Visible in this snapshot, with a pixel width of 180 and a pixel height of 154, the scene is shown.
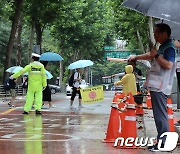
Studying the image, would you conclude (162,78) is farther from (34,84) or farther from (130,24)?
(130,24)

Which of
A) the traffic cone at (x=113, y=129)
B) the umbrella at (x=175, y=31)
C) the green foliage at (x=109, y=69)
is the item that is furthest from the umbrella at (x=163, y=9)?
the green foliage at (x=109, y=69)

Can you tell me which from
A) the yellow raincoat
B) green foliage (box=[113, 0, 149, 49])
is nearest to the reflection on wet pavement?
the yellow raincoat

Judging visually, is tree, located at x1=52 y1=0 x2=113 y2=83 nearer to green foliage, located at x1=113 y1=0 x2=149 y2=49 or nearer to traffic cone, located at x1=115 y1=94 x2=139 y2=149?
green foliage, located at x1=113 y1=0 x2=149 y2=49

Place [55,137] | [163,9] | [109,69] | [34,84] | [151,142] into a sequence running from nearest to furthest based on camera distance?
[163,9] < [151,142] < [55,137] < [34,84] < [109,69]

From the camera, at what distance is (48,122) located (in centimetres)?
1158

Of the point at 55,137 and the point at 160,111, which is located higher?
the point at 160,111

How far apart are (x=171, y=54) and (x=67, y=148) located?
82.0 inches

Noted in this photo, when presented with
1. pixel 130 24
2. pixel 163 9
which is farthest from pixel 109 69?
pixel 163 9

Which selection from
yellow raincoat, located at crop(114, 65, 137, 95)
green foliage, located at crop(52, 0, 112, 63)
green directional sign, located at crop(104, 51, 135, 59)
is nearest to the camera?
yellow raincoat, located at crop(114, 65, 137, 95)

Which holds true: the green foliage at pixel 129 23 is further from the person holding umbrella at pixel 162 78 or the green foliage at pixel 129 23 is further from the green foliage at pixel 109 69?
the green foliage at pixel 109 69

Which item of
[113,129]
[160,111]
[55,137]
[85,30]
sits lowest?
[55,137]

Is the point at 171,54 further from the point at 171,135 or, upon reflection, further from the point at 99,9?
the point at 99,9

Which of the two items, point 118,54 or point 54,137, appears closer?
point 54,137

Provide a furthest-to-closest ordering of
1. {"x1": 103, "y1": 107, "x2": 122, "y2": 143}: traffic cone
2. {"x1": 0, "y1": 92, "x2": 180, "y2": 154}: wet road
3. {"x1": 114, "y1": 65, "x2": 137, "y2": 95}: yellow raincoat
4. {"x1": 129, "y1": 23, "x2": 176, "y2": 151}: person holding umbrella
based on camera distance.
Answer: {"x1": 114, "y1": 65, "x2": 137, "y2": 95}: yellow raincoat, {"x1": 103, "y1": 107, "x2": 122, "y2": 143}: traffic cone, {"x1": 0, "y1": 92, "x2": 180, "y2": 154}: wet road, {"x1": 129, "y1": 23, "x2": 176, "y2": 151}: person holding umbrella
